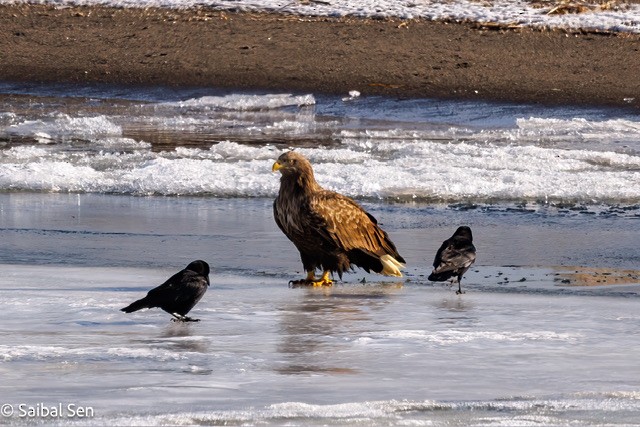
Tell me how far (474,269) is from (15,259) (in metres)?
2.98

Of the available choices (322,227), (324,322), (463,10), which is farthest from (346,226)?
(463,10)

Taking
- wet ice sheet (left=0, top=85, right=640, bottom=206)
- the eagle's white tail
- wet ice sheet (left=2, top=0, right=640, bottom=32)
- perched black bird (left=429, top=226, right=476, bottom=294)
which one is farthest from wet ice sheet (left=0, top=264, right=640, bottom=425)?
wet ice sheet (left=2, top=0, right=640, bottom=32)

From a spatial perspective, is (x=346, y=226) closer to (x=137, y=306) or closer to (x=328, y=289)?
(x=328, y=289)

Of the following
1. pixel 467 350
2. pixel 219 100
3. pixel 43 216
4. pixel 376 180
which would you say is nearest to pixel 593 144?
pixel 376 180

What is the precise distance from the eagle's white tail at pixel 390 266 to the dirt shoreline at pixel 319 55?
11.3 meters

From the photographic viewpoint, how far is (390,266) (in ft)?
29.1

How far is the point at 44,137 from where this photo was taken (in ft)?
55.0

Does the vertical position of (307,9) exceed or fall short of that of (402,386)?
it exceeds it

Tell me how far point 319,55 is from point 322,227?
13.1 meters

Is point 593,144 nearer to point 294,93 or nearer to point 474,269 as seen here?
point 294,93

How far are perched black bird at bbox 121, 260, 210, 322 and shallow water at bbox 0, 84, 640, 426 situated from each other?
8cm

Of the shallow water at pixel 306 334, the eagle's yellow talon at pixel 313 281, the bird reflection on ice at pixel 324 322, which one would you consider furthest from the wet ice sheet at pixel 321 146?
the bird reflection on ice at pixel 324 322

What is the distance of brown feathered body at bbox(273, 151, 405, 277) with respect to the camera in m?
8.77

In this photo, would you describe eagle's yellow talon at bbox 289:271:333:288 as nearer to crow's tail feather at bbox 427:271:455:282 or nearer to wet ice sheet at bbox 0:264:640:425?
wet ice sheet at bbox 0:264:640:425
